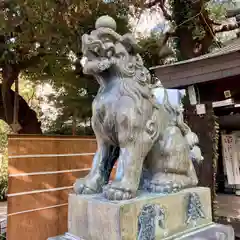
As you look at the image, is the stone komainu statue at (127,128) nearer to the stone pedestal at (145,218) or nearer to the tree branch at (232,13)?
the stone pedestal at (145,218)

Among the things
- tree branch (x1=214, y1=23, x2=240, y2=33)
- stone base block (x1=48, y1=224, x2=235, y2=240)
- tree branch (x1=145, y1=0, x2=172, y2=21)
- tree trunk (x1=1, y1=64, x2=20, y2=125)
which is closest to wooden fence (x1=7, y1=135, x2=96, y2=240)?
stone base block (x1=48, y1=224, x2=235, y2=240)

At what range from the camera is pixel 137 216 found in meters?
1.03

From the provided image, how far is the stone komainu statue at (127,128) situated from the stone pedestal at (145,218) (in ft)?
0.16

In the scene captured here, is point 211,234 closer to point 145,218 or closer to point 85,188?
point 145,218

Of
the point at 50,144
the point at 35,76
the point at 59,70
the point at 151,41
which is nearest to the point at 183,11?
the point at 151,41

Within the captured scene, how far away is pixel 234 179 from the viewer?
5.27 metres

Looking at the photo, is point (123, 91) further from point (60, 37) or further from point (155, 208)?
point (60, 37)

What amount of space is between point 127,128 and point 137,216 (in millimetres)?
314

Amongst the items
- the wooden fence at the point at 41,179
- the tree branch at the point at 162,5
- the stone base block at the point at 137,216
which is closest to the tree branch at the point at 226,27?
the tree branch at the point at 162,5

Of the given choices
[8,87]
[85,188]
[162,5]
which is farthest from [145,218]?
[162,5]

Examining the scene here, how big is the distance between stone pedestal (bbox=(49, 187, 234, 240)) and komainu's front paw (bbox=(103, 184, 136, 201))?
2 centimetres

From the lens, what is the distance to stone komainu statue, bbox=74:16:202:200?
110 centimetres

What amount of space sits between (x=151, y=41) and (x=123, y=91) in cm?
474

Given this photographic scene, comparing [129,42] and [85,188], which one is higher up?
[129,42]
